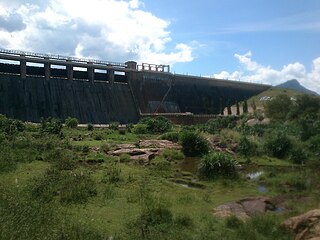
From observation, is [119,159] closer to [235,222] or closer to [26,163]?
[26,163]

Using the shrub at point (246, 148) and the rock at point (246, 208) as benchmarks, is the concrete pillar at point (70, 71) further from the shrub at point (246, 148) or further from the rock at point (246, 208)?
the rock at point (246, 208)

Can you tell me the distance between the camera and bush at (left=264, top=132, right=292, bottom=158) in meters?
29.0

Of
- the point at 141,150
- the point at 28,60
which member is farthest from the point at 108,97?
the point at 141,150

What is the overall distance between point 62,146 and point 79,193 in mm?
13921

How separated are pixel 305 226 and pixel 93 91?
55.6 m

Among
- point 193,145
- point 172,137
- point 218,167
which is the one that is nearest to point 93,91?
point 172,137

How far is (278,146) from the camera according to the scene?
29.2m

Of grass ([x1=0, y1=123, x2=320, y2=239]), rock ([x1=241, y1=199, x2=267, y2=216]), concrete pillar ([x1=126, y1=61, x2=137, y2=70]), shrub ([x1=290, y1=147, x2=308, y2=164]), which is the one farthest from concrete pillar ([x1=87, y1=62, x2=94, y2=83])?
rock ([x1=241, y1=199, x2=267, y2=216])

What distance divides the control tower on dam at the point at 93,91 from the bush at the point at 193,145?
1253 inches

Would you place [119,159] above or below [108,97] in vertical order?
below

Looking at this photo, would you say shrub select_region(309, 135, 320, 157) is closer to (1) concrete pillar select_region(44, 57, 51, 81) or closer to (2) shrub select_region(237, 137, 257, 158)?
(2) shrub select_region(237, 137, 257, 158)

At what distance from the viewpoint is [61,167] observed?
61.8 ft

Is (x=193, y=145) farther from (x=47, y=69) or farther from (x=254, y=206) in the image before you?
(x=47, y=69)

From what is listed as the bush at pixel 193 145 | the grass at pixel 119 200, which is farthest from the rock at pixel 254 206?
the bush at pixel 193 145
